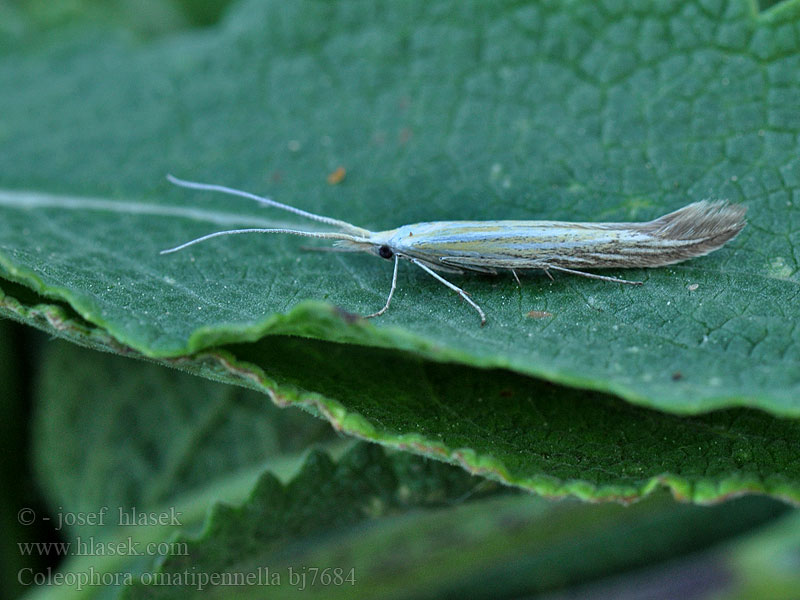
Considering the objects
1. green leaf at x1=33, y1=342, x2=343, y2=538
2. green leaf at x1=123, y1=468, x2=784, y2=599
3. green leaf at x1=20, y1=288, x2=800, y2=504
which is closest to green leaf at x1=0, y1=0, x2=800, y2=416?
A: green leaf at x1=20, y1=288, x2=800, y2=504

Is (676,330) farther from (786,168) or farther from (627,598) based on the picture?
(627,598)

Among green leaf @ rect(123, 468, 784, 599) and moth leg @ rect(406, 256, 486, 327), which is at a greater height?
moth leg @ rect(406, 256, 486, 327)

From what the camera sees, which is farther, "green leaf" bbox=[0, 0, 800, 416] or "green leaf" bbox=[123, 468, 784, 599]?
"green leaf" bbox=[123, 468, 784, 599]

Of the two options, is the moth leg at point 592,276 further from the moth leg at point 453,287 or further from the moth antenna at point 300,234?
the moth antenna at point 300,234

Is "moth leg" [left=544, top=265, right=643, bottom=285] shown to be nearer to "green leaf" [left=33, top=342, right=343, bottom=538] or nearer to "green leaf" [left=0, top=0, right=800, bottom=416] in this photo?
"green leaf" [left=0, top=0, right=800, bottom=416]

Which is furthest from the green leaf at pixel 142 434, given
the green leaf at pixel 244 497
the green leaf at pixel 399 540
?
the green leaf at pixel 399 540

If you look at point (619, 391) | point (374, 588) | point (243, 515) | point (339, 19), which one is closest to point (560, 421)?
point (619, 391)

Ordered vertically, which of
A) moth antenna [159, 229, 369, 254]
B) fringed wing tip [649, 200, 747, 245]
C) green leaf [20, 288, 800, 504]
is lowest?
green leaf [20, 288, 800, 504]

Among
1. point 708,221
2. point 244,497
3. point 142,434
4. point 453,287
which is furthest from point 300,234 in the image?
point 708,221
